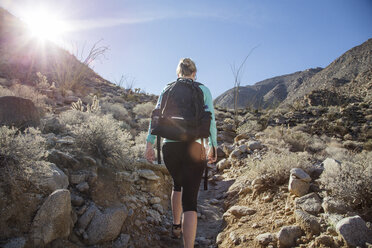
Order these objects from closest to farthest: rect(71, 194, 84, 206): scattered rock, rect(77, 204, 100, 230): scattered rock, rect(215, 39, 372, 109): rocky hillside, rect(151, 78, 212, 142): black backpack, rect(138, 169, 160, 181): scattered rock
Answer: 1. rect(151, 78, 212, 142): black backpack
2. rect(77, 204, 100, 230): scattered rock
3. rect(71, 194, 84, 206): scattered rock
4. rect(138, 169, 160, 181): scattered rock
5. rect(215, 39, 372, 109): rocky hillside

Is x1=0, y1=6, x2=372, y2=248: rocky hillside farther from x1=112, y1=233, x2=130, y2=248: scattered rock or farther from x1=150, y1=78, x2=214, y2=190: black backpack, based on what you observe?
x1=150, y1=78, x2=214, y2=190: black backpack

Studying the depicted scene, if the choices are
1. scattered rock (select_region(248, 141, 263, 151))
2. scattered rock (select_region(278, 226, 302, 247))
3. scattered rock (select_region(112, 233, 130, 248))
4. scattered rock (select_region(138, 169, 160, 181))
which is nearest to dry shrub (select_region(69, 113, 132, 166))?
scattered rock (select_region(138, 169, 160, 181))

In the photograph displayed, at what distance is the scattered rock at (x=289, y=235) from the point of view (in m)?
2.37

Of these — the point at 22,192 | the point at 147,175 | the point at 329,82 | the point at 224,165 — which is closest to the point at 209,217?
the point at 147,175

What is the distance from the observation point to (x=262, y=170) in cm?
386

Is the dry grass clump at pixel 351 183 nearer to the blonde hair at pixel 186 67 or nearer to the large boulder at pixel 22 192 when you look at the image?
the blonde hair at pixel 186 67

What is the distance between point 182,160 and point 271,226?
1.43m

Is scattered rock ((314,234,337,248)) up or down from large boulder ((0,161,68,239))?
down

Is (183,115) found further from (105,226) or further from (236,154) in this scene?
(236,154)

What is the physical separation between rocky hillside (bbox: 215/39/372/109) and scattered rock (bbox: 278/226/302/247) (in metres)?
20.6

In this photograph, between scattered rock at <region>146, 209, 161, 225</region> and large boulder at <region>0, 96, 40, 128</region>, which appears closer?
scattered rock at <region>146, 209, 161, 225</region>

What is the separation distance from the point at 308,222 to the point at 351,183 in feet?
2.19

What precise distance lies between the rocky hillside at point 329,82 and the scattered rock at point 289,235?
20.6 m

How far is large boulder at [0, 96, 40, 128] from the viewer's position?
4.00 meters
